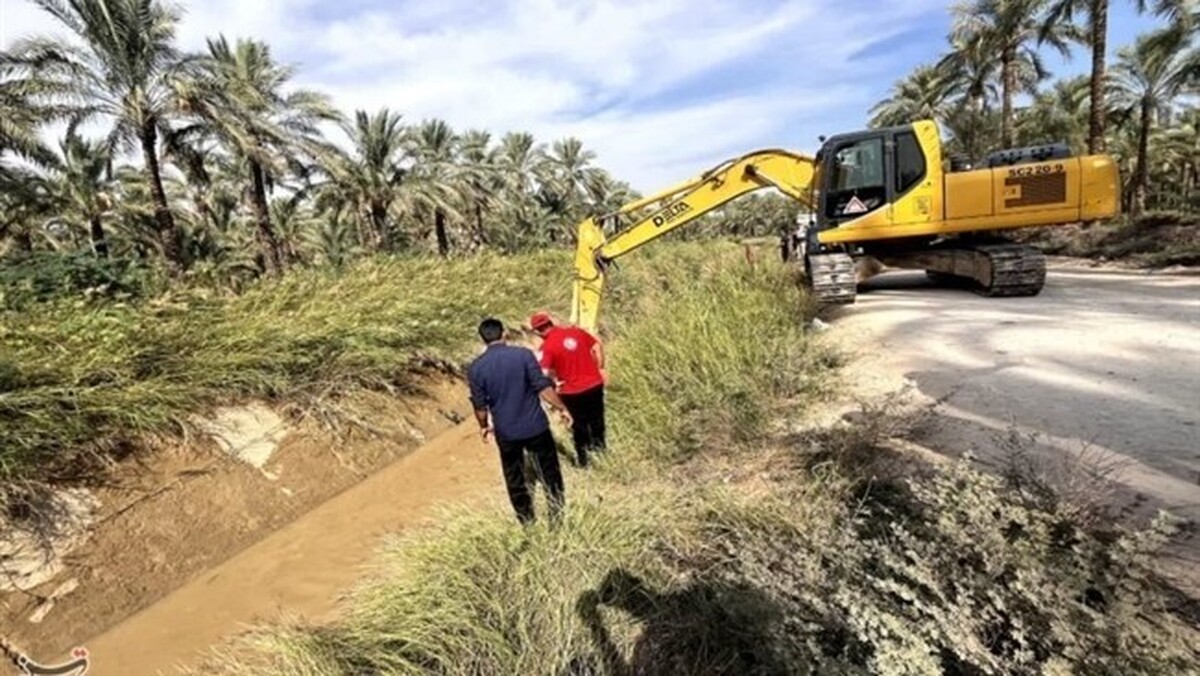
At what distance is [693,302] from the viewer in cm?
947

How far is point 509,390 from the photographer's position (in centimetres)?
486

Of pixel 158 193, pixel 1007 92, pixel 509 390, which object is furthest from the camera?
pixel 1007 92

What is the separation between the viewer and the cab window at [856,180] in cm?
995

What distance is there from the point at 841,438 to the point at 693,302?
16.7ft

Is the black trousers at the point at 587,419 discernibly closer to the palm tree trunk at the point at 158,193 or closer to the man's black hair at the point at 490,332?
the man's black hair at the point at 490,332

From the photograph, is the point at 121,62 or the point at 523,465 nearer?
the point at 523,465

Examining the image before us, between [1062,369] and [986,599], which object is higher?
[986,599]

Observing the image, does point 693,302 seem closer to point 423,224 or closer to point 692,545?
point 692,545

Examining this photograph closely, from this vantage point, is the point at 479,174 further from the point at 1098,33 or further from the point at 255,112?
the point at 1098,33

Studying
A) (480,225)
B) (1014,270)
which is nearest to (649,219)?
(1014,270)

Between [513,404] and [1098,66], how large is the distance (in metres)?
22.6

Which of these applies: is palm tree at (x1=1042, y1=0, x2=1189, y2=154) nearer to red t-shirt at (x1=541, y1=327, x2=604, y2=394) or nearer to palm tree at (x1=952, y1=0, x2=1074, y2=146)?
palm tree at (x1=952, y1=0, x2=1074, y2=146)

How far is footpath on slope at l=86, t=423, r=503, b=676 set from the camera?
447 cm

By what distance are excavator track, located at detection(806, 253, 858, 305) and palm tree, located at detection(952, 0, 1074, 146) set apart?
775 inches
